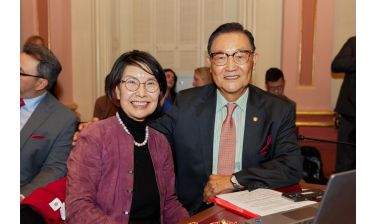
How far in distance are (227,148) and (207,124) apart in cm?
15

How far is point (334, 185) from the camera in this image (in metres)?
0.88

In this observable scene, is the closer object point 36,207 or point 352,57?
point 36,207

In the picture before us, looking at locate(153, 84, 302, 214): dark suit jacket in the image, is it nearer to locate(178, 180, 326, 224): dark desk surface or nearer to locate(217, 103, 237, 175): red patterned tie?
locate(217, 103, 237, 175): red patterned tie

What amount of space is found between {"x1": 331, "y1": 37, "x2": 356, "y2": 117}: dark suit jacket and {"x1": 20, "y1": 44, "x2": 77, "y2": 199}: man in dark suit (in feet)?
9.31

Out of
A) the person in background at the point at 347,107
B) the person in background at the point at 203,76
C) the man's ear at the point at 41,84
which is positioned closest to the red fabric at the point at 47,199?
the man's ear at the point at 41,84

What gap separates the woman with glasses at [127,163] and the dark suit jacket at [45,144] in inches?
20.3

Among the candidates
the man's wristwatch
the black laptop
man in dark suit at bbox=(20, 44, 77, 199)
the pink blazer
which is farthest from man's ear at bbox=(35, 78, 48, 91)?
the black laptop

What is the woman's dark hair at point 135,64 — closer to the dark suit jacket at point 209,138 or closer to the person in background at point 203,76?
the dark suit jacket at point 209,138

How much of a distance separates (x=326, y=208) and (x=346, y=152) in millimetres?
3652

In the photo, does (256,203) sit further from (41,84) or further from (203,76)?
(203,76)

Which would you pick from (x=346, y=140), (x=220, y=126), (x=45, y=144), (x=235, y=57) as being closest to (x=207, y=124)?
(x=220, y=126)

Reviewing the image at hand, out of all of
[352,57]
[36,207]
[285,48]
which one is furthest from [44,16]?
[36,207]

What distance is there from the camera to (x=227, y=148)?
2.09 m
